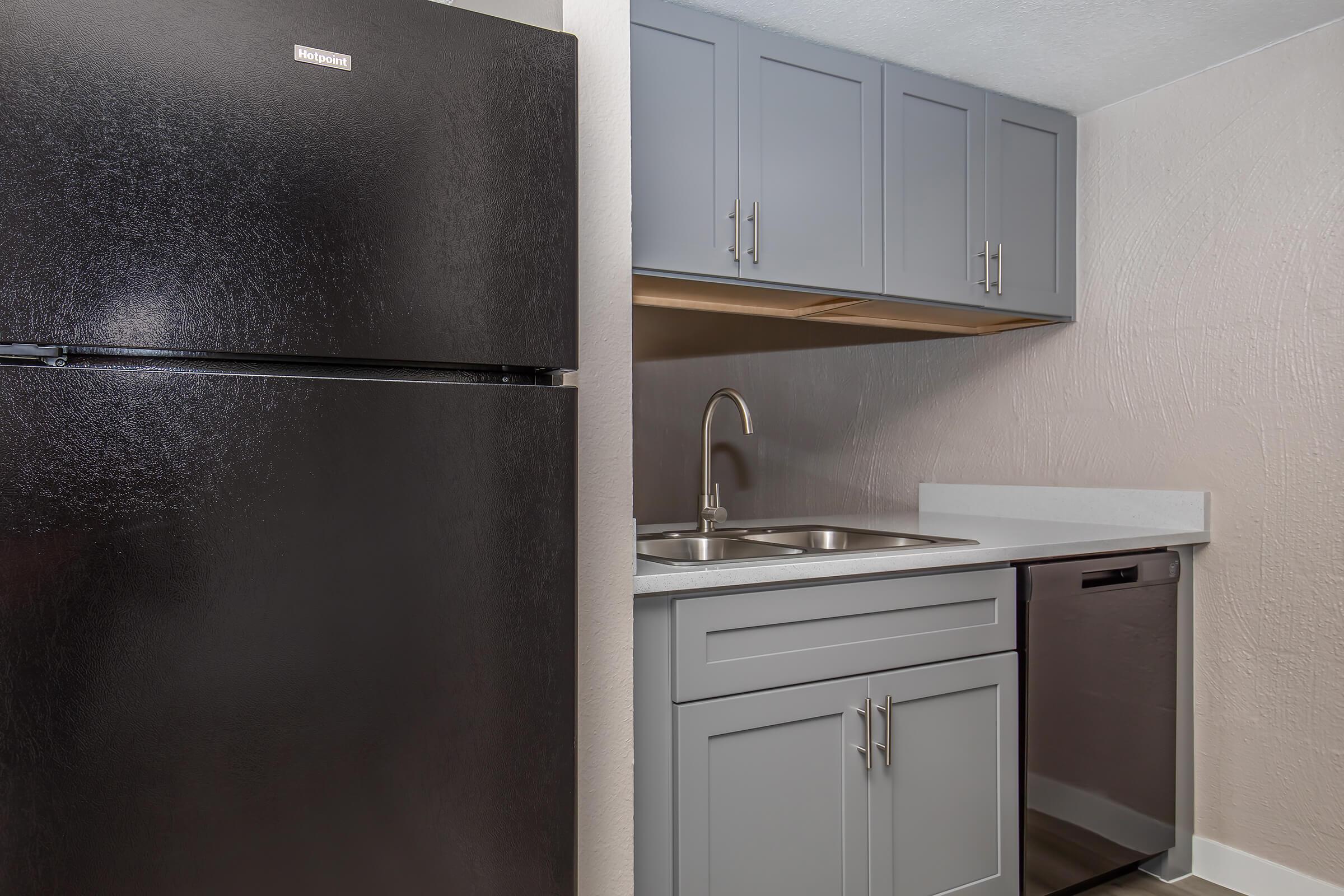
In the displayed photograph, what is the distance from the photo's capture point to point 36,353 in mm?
803

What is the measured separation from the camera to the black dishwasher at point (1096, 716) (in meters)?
1.80

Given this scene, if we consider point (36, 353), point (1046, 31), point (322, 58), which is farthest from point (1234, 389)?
point (36, 353)

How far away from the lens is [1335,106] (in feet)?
6.03

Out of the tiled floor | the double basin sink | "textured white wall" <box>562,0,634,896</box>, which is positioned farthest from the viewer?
the double basin sink

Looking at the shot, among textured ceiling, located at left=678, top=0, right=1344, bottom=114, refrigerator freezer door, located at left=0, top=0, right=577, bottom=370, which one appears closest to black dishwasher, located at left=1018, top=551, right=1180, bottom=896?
textured ceiling, located at left=678, top=0, right=1344, bottom=114

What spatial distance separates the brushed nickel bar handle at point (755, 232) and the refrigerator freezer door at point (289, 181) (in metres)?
0.81

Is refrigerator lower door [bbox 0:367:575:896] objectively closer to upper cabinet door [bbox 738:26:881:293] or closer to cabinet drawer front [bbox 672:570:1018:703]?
cabinet drawer front [bbox 672:570:1018:703]

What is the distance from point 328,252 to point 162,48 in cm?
24

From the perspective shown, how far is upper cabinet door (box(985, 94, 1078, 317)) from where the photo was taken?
2.20 meters

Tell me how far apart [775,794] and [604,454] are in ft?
2.33

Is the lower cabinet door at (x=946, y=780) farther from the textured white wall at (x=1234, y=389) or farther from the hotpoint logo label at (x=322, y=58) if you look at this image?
the hotpoint logo label at (x=322, y=58)

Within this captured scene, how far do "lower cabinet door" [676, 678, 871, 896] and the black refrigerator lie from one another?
0.41 m

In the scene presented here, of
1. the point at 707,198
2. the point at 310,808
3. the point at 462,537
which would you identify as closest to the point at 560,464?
the point at 462,537

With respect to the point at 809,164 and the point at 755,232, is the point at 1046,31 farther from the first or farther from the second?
the point at 755,232
